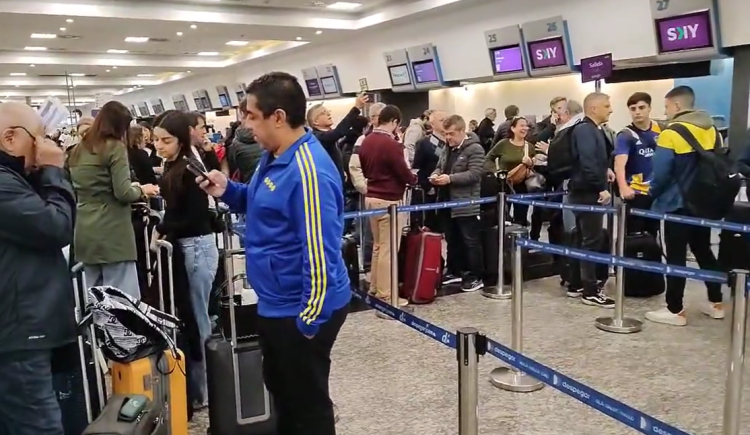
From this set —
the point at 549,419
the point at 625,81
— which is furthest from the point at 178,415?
the point at 625,81

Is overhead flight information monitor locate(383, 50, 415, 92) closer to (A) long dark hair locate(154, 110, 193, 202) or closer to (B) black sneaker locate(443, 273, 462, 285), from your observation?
(B) black sneaker locate(443, 273, 462, 285)

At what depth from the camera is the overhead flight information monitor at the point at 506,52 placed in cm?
1030

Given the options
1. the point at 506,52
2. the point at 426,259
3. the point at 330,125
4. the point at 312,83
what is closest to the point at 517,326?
the point at 426,259

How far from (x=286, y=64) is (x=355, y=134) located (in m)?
13.3

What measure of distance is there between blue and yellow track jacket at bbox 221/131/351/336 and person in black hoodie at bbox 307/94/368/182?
2.89m

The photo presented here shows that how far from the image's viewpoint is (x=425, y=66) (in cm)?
1250

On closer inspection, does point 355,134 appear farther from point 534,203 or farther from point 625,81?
point 625,81

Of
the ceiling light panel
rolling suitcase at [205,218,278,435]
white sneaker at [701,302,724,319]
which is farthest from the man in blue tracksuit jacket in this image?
the ceiling light panel

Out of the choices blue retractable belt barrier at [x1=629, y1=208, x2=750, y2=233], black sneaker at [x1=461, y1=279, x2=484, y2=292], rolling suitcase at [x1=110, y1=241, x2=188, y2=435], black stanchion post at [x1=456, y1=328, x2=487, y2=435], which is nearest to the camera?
black stanchion post at [x1=456, y1=328, x2=487, y2=435]

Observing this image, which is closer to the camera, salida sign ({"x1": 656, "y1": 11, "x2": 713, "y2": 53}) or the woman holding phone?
the woman holding phone

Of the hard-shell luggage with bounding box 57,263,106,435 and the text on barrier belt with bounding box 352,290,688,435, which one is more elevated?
the text on barrier belt with bounding box 352,290,688,435

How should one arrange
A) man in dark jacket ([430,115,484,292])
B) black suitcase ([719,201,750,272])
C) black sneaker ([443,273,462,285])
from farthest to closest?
black sneaker ([443,273,462,285])
man in dark jacket ([430,115,484,292])
black suitcase ([719,201,750,272])

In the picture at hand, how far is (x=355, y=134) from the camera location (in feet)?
17.4

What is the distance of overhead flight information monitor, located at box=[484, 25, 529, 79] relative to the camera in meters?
10.3
